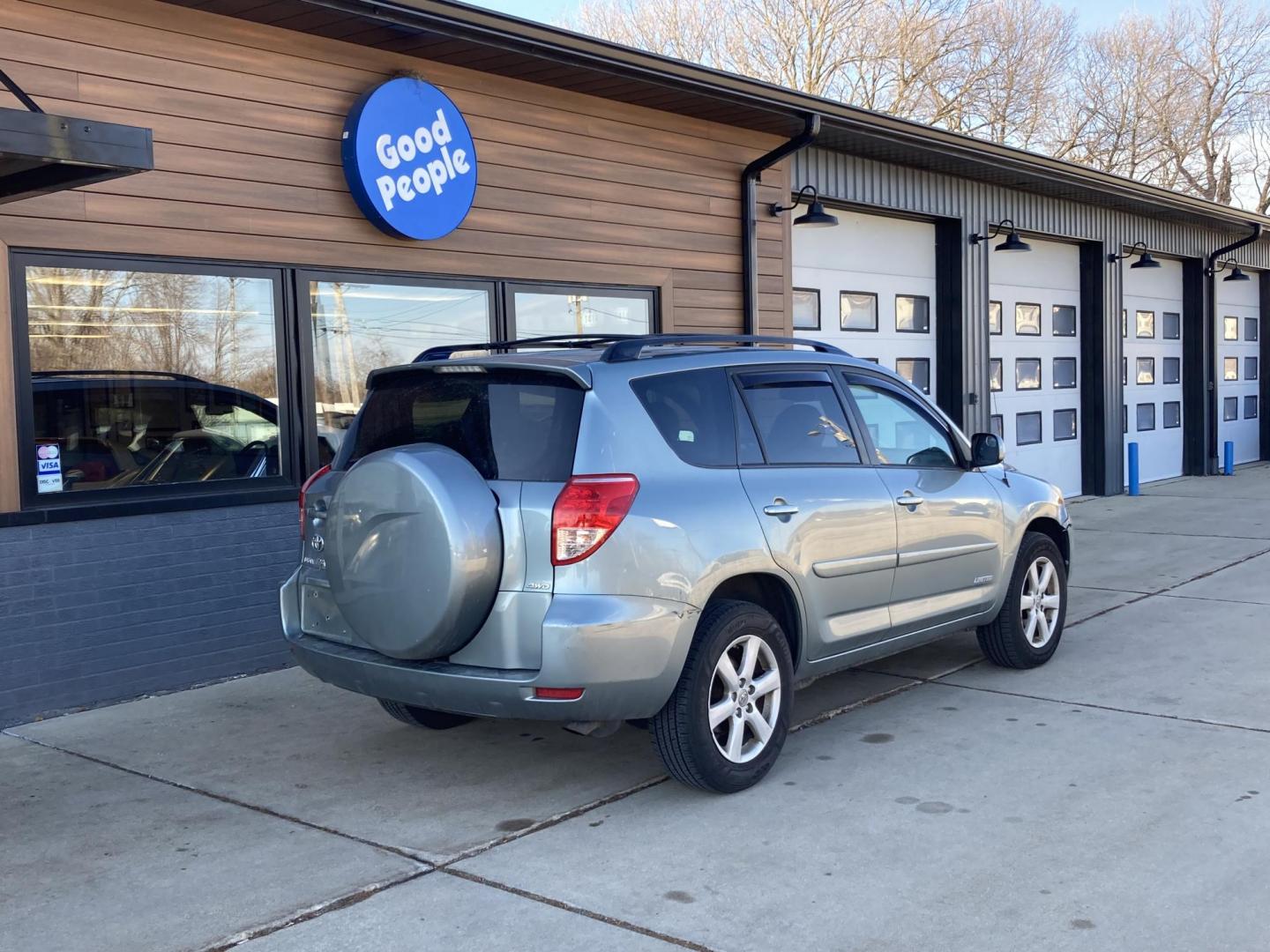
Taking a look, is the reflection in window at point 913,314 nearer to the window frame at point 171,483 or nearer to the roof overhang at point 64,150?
the window frame at point 171,483

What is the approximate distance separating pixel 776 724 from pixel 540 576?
125cm

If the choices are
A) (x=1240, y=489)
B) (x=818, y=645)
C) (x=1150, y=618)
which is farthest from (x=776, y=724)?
(x=1240, y=489)

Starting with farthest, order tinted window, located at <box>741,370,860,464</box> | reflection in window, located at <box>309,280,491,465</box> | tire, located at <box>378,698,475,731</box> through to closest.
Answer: reflection in window, located at <box>309,280,491,465</box>
tire, located at <box>378,698,475,731</box>
tinted window, located at <box>741,370,860,464</box>

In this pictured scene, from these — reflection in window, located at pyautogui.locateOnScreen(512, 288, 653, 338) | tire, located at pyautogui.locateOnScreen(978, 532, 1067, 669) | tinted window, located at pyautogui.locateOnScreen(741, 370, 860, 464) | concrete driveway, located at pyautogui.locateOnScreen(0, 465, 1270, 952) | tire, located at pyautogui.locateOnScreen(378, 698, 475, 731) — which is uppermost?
reflection in window, located at pyautogui.locateOnScreen(512, 288, 653, 338)

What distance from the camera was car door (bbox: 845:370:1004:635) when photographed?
5.75 metres

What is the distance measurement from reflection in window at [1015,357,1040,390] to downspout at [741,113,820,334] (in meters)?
5.33

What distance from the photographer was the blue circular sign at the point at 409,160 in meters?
7.43

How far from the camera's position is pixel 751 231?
10.1 metres

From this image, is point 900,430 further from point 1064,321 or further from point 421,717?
point 1064,321

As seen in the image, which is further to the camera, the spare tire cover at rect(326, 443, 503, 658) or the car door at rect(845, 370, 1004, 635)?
the car door at rect(845, 370, 1004, 635)

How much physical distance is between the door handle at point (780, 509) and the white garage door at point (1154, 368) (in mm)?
12317

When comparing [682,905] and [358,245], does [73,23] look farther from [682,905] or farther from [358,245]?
[682,905]

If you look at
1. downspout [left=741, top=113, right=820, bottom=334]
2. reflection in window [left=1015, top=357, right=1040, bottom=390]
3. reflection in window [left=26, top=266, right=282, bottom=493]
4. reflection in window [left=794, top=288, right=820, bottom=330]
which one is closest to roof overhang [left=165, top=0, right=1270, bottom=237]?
Result: downspout [left=741, top=113, right=820, bottom=334]

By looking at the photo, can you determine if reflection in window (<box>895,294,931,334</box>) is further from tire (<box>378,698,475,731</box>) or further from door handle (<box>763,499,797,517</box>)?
tire (<box>378,698,475,731</box>)
